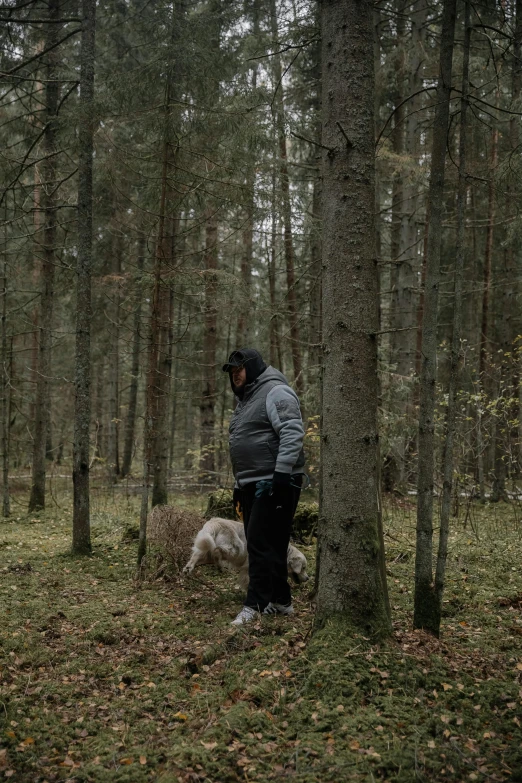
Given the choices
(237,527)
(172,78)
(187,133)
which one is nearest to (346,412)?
(237,527)

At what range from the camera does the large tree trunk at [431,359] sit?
4.42 meters

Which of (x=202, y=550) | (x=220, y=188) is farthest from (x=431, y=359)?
(x=220, y=188)

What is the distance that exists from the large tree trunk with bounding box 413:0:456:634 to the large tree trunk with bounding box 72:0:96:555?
487 centimetres

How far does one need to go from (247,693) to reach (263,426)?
2.19 metres

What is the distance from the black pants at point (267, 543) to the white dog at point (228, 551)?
0.92 metres

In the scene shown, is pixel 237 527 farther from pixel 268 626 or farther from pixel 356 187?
pixel 356 187

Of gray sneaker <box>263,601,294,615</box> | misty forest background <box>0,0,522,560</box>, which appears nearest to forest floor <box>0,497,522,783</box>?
gray sneaker <box>263,601,294,615</box>

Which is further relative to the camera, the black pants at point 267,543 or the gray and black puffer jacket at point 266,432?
the black pants at point 267,543

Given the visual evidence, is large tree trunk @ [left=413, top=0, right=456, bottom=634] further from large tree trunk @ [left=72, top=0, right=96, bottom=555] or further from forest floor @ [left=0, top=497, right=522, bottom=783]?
large tree trunk @ [left=72, top=0, right=96, bottom=555]

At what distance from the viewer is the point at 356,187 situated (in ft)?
14.4

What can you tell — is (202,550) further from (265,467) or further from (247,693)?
(247,693)

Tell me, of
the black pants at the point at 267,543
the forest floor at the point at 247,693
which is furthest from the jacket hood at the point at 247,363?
the forest floor at the point at 247,693

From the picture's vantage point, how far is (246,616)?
5195 millimetres

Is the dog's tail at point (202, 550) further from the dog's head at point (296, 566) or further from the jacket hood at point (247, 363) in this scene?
the jacket hood at point (247, 363)
